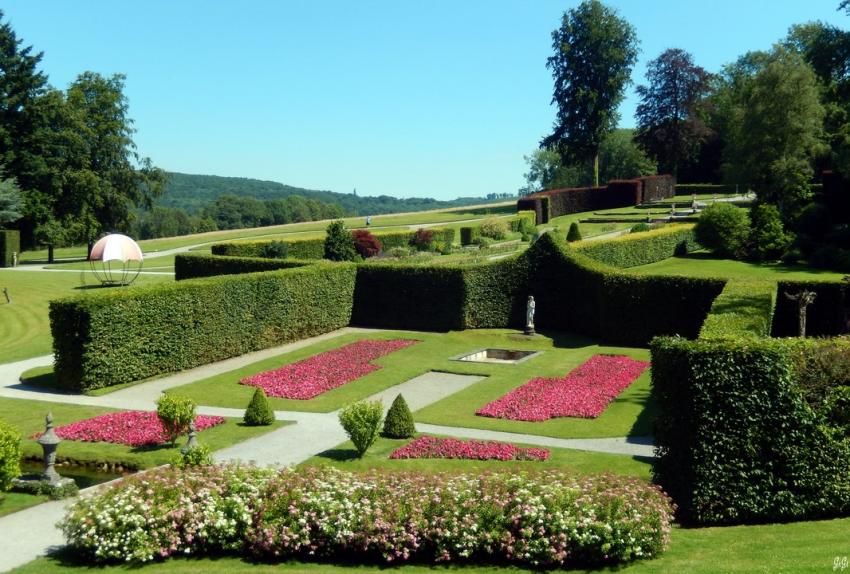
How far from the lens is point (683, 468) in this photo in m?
13.8

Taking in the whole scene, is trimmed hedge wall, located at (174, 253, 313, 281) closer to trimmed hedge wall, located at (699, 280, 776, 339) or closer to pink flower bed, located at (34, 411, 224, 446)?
pink flower bed, located at (34, 411, 224, 446)

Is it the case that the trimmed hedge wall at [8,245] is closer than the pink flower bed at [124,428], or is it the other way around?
the pink flower bed at [124,428]

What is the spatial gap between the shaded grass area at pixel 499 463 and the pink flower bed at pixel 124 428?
169 inches

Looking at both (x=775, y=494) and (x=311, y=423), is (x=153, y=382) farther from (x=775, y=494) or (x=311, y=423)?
(x=775, y=494)

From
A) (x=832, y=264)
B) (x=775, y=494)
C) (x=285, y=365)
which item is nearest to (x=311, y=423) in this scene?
(x=285, y=365)

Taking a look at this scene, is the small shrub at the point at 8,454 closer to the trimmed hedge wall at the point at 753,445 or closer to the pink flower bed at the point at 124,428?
the pink flower bed at the point at 124,428

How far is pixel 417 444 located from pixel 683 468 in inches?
287

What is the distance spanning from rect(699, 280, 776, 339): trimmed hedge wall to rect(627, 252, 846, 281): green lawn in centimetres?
1196

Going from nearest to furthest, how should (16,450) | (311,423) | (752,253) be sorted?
(16,450) < (311,423) < (752,253)

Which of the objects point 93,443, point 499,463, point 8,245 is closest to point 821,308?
point 499,463

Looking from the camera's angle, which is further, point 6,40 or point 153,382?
point 6,40

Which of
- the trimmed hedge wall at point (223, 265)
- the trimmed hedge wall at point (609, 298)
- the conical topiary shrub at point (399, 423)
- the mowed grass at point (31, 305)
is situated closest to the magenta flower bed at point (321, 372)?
the conical topiary shrub at point (399, 423)

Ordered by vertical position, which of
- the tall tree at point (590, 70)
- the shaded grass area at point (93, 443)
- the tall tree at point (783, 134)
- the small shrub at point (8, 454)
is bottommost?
the shaded grass area at point (93, 443)

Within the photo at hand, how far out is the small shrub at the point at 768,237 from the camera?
43.7 meters
